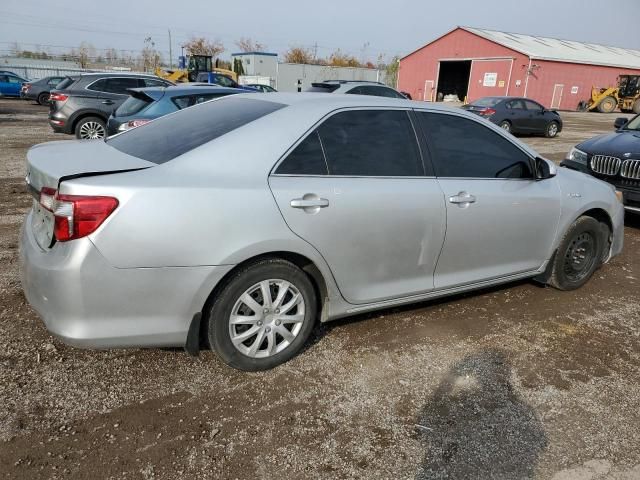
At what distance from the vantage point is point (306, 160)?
296 cm

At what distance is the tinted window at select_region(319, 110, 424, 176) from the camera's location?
309 cm

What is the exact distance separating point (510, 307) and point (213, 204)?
109 inches

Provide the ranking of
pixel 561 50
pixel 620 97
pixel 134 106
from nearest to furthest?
pixel 134 106
pixel 620 97
pixel 561 50

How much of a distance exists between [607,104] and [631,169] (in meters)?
35.2

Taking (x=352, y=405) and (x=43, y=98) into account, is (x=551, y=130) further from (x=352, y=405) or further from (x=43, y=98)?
(x=43, y=98)

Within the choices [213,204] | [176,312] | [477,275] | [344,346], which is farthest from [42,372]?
[477,275]

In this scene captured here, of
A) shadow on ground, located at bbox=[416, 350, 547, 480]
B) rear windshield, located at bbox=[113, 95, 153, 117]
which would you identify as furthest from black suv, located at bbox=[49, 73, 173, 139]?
shadow on ground, located at bbox=[416, 350, 547, 480]

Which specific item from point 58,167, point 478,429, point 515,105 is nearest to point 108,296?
point 58,167

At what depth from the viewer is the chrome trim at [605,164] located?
6.35 m

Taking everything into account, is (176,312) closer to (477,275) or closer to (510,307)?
(477,275)

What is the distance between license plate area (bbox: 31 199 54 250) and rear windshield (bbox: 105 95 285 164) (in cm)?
59

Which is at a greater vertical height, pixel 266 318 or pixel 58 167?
pixel 58 167

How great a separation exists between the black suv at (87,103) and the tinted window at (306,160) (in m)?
10.3

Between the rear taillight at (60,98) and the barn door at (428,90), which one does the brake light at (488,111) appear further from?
the barn door at (428,90)
